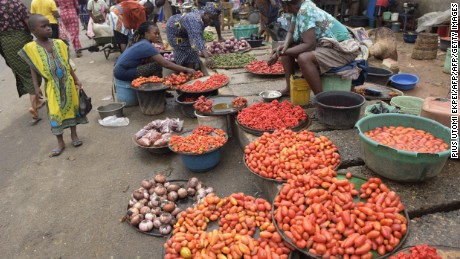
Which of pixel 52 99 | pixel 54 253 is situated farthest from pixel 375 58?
pixel 54 253

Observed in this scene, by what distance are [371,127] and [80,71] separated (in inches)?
342

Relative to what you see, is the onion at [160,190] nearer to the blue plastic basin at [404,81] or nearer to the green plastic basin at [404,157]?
the green plastic basin at [404,157]

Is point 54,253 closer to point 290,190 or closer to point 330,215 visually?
point 290,190

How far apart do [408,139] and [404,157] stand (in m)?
0.37

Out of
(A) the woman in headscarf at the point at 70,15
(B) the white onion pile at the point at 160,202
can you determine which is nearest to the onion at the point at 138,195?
(B) the white onion pile at the point at 160,202

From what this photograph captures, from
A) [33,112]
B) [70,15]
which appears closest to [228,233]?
[33,112]

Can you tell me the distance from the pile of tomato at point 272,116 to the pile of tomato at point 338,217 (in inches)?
51.1

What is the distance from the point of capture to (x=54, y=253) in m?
3.02

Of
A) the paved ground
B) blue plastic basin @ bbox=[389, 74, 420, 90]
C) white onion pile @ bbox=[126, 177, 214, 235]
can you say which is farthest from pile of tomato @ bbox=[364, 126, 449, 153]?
→ blue plastic basin @ bbox=[389, 74, 420, 90]

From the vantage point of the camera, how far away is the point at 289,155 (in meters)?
3.02

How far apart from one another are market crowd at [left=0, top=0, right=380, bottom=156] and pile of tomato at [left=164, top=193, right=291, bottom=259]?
212 centimetres

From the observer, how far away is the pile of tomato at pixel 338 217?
2045mm

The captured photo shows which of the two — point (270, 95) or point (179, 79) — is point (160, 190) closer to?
point (270, 95)

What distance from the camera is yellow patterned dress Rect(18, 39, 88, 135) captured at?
422 centimetres
